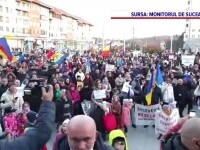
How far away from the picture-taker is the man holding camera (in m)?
2.34

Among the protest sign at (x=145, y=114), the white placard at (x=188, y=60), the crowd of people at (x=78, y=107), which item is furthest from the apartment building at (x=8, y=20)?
the protest sign at (x=145, y=114)

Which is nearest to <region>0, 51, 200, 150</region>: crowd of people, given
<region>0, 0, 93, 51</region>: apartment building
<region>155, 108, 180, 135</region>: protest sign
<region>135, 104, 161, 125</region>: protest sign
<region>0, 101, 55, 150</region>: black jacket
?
<region>0, 101, 55, 150</region>: black jacket

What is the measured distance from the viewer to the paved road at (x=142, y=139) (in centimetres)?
931

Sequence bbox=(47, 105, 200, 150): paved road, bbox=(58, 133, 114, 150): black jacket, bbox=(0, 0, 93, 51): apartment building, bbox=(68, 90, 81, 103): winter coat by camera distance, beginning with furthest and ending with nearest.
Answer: bbox=(0, 0, 93, 51): apartment building → bbox=(68, 90, 81, 103): winter coat → bbox=(47, 105, 200, 150): paved road → bbox=(58, 133, 114, 150): black jacket

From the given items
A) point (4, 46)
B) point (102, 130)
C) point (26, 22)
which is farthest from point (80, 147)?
point (26, 22)

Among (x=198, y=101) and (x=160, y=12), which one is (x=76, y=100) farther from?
(x=160, y=12)

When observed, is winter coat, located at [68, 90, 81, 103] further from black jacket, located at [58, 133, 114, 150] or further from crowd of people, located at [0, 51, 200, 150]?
black jacket, located at [58, 133, 114, 150]

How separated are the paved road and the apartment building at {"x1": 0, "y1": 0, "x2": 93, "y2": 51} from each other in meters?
63.0

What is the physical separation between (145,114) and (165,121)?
1.40 m

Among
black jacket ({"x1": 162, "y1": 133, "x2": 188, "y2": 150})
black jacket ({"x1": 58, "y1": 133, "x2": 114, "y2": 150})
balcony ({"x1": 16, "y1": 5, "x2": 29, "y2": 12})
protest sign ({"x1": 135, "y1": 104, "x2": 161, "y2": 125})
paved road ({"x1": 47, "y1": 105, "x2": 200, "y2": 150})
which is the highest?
balcony ({"x1": 16, "y1": 5, "x2": 29, "y2": 12})

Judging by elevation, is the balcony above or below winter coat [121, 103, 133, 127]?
above

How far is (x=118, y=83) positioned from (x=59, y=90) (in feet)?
10.4

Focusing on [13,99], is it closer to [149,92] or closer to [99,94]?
[99,94]

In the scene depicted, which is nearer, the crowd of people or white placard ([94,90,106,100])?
the crowd of people
